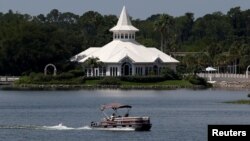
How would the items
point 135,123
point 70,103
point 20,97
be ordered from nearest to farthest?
point 135,123 < point 70,103 < point 20,97

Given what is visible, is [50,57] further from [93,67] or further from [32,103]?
[32,103]

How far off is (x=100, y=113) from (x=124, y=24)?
84.9 meters

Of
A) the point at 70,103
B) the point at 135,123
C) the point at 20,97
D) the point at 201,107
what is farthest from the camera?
the point at 20,97

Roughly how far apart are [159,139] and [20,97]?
65.3 m

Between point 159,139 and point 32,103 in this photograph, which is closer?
point 159,139

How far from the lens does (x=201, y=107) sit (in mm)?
107250

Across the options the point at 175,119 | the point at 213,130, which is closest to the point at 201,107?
the point at 175,119

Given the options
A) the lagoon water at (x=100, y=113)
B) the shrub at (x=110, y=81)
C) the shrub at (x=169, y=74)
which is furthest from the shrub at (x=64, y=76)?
the shrub at (x=169, y=74)

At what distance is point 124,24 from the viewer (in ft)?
593

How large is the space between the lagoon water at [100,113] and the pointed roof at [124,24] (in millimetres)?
28438

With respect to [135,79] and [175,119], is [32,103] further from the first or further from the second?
[135,79]

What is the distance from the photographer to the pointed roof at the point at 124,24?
178750mm

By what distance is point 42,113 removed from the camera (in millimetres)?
98125

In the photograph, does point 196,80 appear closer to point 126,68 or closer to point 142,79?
point 142,79
